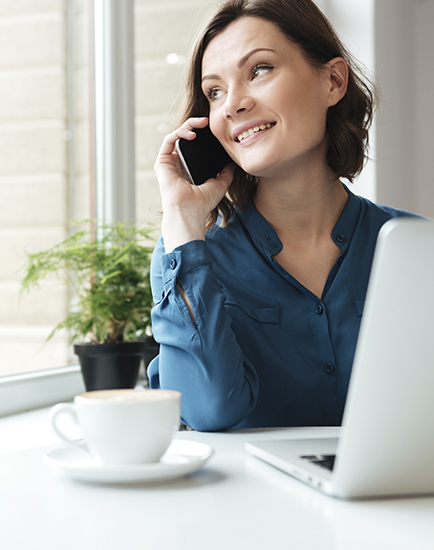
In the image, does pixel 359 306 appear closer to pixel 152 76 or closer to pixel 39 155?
pixel 39 155

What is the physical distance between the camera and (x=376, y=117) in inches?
107

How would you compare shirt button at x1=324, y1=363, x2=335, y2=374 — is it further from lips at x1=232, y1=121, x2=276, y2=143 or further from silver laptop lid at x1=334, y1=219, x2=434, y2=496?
silver laptop lid at x1=334, y1=219, x2=434, y2=496

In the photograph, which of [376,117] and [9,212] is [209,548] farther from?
[376,117]

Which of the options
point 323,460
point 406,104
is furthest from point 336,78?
point 406,104

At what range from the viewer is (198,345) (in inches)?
39.6

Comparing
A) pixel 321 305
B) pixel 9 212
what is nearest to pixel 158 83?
pixel 9 212

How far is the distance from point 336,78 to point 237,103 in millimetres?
296

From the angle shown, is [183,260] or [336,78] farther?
[336,78]

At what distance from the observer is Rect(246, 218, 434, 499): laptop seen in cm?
42

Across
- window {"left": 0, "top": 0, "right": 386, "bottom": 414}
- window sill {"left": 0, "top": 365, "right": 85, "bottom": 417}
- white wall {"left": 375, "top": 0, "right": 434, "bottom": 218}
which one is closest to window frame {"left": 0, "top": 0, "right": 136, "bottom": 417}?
window {"left": 0, "top": 0, "right": 386, "bottom": 414}

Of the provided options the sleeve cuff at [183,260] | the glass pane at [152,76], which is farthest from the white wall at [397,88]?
the sleeve cuff at [183,260]

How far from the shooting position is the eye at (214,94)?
1376mm

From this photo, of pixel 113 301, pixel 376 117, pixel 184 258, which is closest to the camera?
pixel 184 258

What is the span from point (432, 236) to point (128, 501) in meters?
0.34
